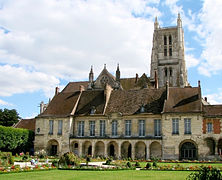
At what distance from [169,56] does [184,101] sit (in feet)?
105

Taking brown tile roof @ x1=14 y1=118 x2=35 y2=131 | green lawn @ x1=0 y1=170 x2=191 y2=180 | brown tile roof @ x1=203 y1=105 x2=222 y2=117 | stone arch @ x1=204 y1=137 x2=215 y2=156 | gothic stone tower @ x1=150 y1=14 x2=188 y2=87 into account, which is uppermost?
gothic stone tower @ x1=150 y1=14 x2=188 y2=87

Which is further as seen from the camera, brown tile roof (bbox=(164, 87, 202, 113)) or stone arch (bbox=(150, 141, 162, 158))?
stone arch (bbox=(150, 141, 162, 158))

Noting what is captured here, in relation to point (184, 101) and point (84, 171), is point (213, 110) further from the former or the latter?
point (84, 171)

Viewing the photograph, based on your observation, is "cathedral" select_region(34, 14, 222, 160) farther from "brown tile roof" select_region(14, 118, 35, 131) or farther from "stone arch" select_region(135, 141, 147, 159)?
"brown tile roof" select_region(14, 118, 35, 131)

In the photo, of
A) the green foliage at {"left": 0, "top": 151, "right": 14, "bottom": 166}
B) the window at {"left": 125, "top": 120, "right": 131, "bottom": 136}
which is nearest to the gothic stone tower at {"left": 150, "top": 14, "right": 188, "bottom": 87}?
the window at {"left": 125, "top": 120, "right": 131, "bottom": 136}

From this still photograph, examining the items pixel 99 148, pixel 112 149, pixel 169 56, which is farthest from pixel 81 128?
pixel 169 56

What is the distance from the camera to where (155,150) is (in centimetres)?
3069

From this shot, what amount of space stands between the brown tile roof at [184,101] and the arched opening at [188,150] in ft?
11.4

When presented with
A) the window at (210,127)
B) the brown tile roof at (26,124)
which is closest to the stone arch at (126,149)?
the window at (210,127)

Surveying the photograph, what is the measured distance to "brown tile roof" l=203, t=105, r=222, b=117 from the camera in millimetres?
28836

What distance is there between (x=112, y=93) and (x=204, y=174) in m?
28.4

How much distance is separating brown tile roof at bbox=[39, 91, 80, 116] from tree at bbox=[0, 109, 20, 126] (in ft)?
51.1

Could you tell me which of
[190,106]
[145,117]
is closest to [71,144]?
[145,117]

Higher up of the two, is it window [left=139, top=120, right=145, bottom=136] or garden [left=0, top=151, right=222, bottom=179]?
window [left=139, top=120, right=145, bottom=136]
